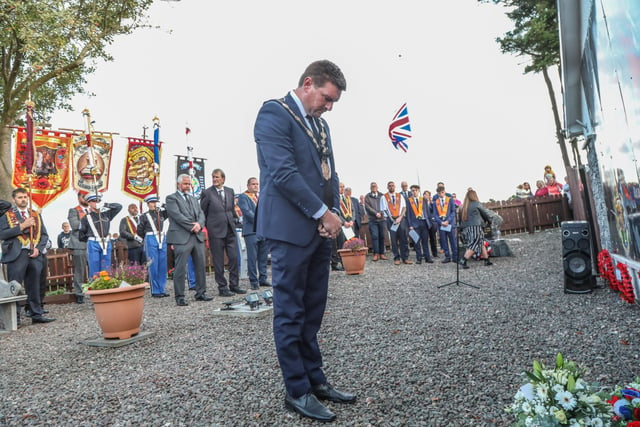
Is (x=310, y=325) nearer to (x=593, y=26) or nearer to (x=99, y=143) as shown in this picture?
(x=593, y=26)

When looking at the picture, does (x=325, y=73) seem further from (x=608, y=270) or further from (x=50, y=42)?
(x=50, y=42)

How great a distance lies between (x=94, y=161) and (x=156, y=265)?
3.28m

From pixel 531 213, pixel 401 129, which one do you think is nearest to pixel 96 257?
pixel 401 129

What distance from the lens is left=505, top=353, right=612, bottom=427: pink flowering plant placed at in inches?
65.0

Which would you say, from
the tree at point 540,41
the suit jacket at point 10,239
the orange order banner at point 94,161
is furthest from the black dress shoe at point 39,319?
the tree at point 540,41

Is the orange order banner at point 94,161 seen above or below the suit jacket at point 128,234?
above

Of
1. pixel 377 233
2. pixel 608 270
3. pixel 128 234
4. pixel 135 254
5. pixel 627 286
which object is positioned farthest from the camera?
pixel 377 233

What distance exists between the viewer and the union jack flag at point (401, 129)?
1275 cm

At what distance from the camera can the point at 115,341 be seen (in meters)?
5.00

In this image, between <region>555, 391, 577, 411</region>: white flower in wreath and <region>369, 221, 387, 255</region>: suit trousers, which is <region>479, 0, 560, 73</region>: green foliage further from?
<region>555, 391, 577, 411</region>: white flower in wreath

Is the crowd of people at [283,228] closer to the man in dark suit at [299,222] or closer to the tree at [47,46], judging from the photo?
the man in dark suit at [299,222]

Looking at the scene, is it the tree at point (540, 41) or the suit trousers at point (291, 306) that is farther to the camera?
the tree at point (540, 41)

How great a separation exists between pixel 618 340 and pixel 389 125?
10.1 meters

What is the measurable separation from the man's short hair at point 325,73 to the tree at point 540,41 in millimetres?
9319
